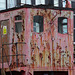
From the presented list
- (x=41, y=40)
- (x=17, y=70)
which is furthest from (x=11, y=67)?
(x=41, y=40)

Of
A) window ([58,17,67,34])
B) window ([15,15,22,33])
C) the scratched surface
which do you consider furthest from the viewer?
window ([58,17,67,34])

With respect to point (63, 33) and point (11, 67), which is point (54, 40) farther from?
point (11, 67)

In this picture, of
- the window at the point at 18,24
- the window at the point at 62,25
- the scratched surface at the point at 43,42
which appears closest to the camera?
the scratched surface at the point at 43,42

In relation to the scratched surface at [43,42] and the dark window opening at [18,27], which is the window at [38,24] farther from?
the dark window opening at [18,27]

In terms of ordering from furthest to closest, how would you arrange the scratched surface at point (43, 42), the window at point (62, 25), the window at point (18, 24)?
the window at point (62, 25), the window at point (18, 24), the scratched surface at point (43, 42)

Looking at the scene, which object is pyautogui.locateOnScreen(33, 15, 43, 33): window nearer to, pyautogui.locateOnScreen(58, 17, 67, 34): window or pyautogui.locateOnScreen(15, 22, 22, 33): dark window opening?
pyautogui.locateOnScreen(15, 22, 22, 33): dark window opening

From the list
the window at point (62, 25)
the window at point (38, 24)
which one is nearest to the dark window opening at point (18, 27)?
the window at point (38, 24)

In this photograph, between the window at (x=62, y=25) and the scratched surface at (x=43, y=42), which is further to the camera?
the window at (x=62, y=25)

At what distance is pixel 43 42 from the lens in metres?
28.7

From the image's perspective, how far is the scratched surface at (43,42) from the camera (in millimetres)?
28297

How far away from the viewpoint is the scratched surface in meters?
28.3

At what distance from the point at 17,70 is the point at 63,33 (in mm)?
3974

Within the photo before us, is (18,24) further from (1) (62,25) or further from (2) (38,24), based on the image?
(1) (62,25)

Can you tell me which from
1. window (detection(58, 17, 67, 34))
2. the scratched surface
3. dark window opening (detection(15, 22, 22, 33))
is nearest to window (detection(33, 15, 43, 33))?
the scratched surface
